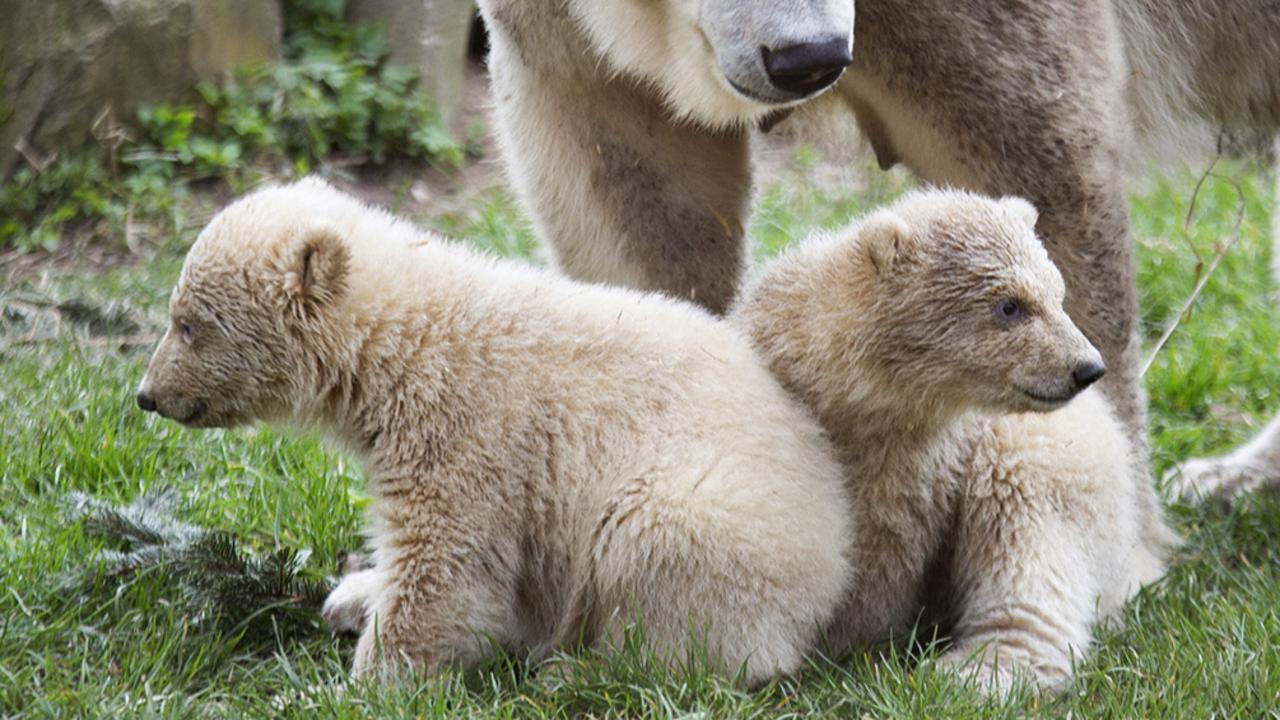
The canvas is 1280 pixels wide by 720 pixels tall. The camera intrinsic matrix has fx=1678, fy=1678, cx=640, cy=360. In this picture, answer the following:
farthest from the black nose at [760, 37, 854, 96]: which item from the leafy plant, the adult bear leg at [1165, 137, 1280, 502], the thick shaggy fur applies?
the leafy plant

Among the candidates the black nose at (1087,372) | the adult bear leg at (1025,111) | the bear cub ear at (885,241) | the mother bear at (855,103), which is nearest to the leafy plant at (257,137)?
the mother bear at (855,103)

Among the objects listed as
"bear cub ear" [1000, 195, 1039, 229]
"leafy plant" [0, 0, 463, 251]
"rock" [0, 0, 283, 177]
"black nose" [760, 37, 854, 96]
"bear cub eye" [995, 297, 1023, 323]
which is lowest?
"leafy plant" [0, 0, 463, 251]

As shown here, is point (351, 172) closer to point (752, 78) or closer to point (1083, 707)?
point (752, 78)

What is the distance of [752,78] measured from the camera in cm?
344

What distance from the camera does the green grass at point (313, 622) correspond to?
3.02 meters

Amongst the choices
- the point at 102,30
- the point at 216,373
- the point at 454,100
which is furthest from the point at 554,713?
the point at 454,100

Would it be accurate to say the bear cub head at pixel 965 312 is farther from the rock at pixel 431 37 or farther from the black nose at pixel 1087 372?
the rock at pixel 431 37

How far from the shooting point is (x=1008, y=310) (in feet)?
10.4

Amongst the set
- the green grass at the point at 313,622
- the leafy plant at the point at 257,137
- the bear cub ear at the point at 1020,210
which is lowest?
the leafy plant at the point at 257,137

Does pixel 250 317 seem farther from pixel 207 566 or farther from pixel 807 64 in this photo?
pixel 807 64

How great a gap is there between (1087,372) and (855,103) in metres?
1.20

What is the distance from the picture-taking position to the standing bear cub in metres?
3.04

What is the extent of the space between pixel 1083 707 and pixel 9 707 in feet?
6.38

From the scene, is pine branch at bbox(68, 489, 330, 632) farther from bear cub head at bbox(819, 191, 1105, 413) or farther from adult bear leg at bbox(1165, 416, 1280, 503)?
adult bear leg at bbox(1165, 416, 1280, 503)
